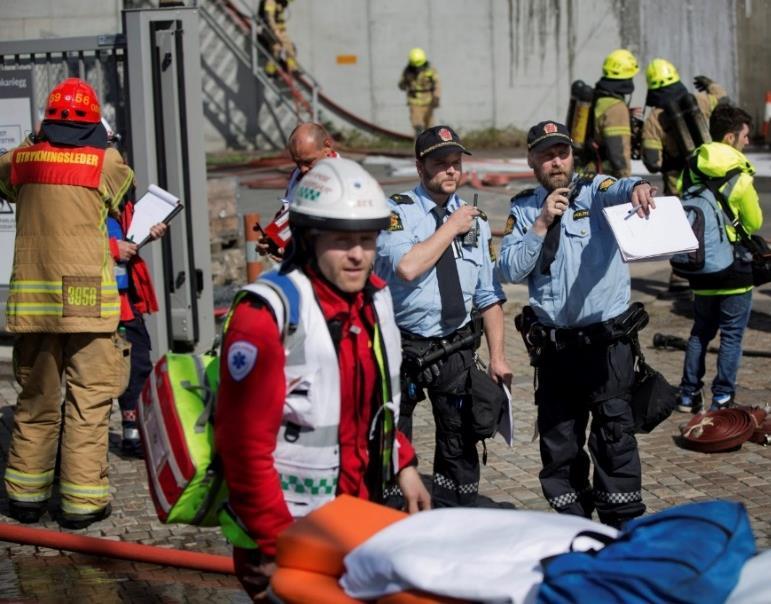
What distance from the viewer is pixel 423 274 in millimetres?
5602

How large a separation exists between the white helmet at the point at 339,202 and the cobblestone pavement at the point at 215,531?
2415mm

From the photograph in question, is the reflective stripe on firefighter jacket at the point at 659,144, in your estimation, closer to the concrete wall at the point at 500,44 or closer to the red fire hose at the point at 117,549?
the red fire hose at the point at 117,549

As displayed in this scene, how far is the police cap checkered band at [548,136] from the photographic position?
563 cm

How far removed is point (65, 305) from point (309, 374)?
3038 millimetres

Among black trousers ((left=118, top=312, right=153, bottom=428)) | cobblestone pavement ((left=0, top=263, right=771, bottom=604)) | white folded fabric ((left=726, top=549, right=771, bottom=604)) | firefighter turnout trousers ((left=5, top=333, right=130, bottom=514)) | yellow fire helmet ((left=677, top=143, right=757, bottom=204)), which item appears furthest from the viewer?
yellow fire helmet ((left=677, top=143, right=757, bottom=204))

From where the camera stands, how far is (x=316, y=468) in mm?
3615

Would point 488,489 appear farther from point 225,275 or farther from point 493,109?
point 493,109

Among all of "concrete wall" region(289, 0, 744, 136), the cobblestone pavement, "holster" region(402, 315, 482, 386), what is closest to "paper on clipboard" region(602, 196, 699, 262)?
"holster" region(402, 315, 482, 386)

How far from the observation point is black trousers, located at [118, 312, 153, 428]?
7441mm

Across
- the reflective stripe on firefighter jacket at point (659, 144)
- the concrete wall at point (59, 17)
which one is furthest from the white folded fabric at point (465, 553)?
the concrete wall at point (59, 17)

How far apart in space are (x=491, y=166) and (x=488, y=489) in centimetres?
1587

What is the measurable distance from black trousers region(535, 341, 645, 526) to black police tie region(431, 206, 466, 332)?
44cm

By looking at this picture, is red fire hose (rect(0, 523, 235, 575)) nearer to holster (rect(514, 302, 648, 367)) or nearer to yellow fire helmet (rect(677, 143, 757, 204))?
holster (rect(514, 302, 648, 367))

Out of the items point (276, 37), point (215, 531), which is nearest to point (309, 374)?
point (215, 531)
